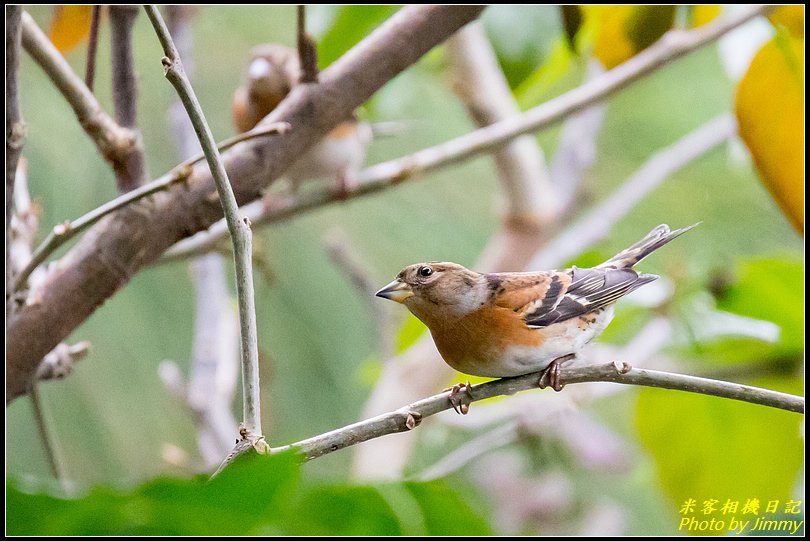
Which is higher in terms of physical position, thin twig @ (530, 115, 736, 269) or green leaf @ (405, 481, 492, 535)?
thin twig @ (530, 115, 736, 269)

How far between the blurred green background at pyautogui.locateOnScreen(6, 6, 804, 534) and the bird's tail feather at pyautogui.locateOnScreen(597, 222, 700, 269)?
0.64ft

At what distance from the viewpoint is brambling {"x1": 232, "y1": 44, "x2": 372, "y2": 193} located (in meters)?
1.15

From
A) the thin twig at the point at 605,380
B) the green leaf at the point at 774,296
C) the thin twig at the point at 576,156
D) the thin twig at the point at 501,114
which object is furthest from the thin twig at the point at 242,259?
the thin twig at the point at 576,156

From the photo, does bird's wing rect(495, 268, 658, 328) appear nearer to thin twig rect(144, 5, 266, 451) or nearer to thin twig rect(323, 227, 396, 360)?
thin twig rect(144, 5, 266, 451)

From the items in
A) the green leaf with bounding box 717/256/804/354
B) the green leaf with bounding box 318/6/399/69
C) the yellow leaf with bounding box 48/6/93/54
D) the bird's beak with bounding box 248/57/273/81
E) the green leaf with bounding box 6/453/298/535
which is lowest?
the green leaf with bounding box 717/256/804/354

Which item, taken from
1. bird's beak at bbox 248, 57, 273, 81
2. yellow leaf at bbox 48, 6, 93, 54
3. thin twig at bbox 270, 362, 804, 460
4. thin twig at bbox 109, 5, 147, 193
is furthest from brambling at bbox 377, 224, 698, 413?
bird's beak at bbox 248, 57, 273, 81

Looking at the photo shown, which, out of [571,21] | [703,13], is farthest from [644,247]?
[703,13]

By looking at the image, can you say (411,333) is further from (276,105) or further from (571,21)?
(571,21)

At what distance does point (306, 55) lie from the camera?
56 centimetres

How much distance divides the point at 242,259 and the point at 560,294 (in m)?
0.37

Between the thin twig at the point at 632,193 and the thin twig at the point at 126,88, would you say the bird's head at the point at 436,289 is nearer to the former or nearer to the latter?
the thin twig at the point at 126,88

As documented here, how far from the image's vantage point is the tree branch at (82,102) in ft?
1.71

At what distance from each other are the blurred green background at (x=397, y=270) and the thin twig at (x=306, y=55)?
17 centimetres

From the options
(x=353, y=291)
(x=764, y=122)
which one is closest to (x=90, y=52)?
(x=764, y=122)
